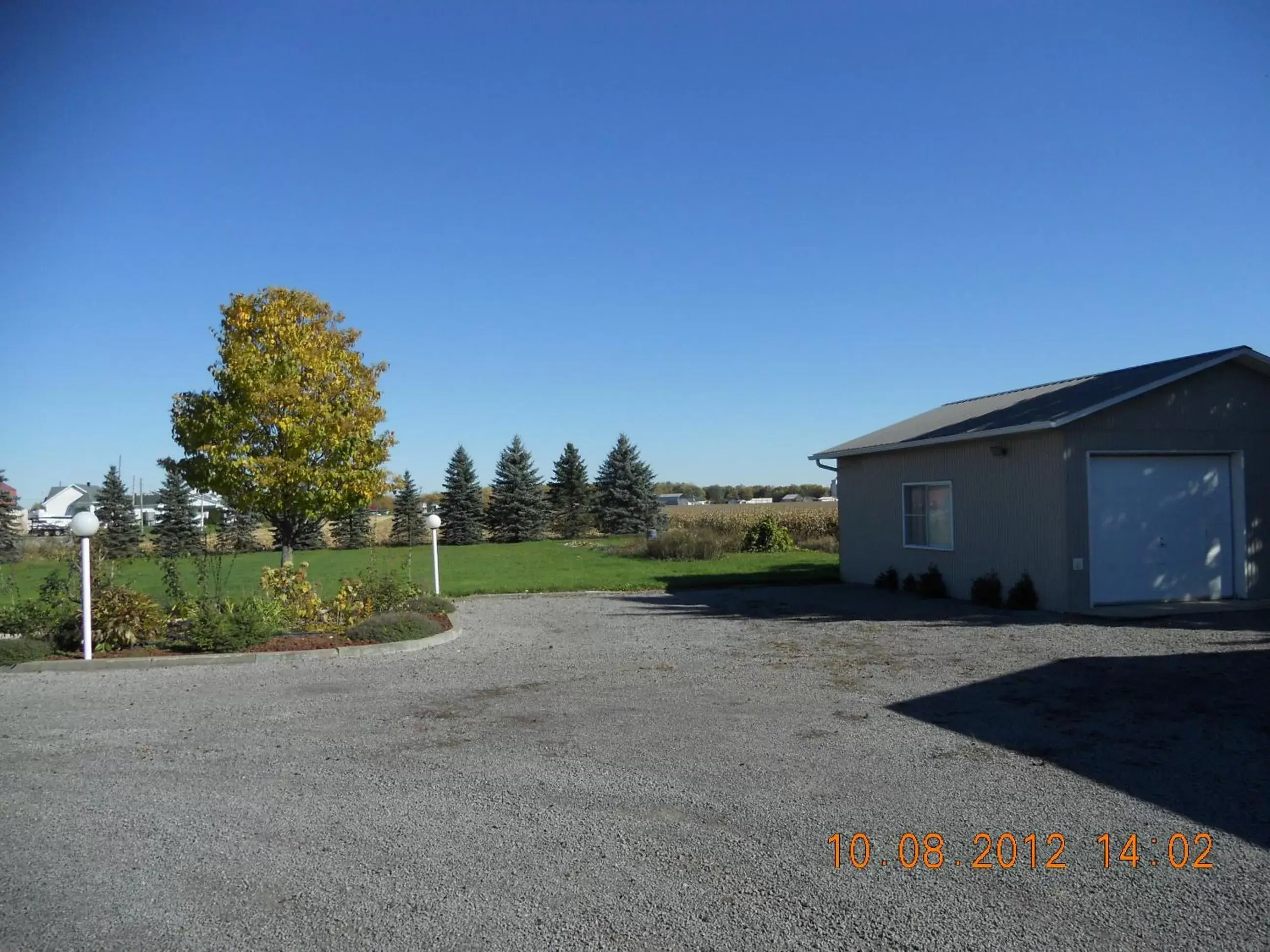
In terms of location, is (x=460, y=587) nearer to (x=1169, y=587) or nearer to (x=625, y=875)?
(x=1169, y=587)

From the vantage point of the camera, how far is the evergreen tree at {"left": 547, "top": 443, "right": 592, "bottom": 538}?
173 feet

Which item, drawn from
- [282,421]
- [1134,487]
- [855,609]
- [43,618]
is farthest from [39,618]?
[1134,487]

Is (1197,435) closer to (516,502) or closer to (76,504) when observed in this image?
(516,502)

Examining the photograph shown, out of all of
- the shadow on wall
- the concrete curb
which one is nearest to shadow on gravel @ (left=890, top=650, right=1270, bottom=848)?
the shadow on wall

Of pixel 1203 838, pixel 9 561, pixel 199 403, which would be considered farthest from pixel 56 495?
pixel 1203 838

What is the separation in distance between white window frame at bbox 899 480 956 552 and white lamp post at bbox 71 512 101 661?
12.8 m

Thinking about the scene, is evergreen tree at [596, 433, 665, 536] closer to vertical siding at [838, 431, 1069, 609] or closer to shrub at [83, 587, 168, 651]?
vertical siding at [838, 431, 1069, 609]

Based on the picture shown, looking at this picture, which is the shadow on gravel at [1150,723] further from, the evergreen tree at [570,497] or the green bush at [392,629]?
the evergreen tree at [570,497]

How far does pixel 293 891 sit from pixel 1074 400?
13.9 m

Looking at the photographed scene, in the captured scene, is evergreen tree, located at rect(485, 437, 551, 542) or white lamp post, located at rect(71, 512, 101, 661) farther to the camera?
evergreen tree, located at rect(485, 437, 551, 542)

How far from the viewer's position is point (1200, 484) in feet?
48.4

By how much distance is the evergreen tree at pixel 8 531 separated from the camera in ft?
117

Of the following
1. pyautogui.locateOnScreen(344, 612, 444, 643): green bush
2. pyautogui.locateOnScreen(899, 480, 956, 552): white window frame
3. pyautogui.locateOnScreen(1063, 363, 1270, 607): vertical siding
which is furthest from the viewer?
pyautogui.locateOnScreen(899, 480, 956, 552): white window frame
